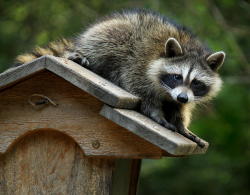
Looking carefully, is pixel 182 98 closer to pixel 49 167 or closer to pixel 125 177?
pixel 125 177

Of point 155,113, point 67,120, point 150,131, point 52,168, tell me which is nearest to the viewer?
point 150,131

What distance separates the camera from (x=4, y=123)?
17.4ft

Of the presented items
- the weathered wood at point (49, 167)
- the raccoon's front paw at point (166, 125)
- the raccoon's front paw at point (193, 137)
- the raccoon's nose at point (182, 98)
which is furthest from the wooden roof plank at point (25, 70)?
the raccoon's front paw at point (193, 137)

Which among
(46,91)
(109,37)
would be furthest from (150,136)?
(109,37)

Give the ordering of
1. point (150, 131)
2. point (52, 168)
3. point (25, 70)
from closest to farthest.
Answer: point (150, 131), point (25, 70), point (52, 168)

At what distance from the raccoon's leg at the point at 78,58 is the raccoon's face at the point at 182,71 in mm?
660

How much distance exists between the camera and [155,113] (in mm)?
5418

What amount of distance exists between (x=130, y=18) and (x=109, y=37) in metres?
0.33

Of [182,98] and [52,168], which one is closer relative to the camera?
[52,168]

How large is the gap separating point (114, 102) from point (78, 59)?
1.32m

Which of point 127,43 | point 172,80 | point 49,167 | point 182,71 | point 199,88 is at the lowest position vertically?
point 49,167

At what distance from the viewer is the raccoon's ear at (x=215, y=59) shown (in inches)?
243

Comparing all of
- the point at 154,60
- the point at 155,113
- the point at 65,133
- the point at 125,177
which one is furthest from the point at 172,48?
the point at 65,133

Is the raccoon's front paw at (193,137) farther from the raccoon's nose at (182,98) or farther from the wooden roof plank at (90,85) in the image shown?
the wooden roof plank at (90,85)
